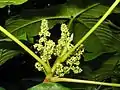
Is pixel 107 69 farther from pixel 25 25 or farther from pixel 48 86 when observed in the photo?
pixel 48 86

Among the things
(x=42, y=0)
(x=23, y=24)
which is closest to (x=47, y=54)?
(x=23, y=24)

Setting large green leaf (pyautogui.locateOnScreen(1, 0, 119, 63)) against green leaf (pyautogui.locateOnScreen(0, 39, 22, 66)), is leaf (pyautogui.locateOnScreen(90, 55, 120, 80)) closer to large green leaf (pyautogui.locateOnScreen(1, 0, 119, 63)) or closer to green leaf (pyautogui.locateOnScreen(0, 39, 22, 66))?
large green leaf (pyautogui.locateOnScreen(1, 0, 119, 63))

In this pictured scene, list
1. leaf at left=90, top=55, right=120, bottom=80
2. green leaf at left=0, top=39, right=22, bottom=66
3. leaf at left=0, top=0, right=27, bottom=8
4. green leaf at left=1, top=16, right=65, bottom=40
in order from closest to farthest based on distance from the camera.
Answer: leaf at left=0, top=0, right=27, bottom=8 → green leaf at left=0, top=39, right=22, bottom=66 → green leaf at left=1, top=16, right=65, bottom=40 → leaf at left=90, top=55, right=120, bottom=80

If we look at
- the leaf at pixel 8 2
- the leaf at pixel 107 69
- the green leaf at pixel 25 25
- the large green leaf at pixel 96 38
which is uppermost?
the leaf at pixel 8 2

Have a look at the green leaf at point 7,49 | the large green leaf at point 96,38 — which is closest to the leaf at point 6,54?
the green leaf at point 7,49

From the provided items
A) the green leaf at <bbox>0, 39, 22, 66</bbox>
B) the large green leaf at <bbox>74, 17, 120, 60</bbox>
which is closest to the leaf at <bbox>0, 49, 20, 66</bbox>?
the green leaf at <bbox>0, 39, 22, 66</bbox>

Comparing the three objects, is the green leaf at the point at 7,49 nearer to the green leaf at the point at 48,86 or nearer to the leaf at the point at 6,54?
the leaf at the point at 6,54

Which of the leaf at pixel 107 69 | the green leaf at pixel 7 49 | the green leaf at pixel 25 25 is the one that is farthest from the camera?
the leaf at pixel 107 69

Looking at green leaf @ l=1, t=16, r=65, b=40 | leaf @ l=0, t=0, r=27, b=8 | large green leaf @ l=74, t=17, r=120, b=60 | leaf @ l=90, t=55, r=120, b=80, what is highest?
leaf @ l=0, t=0, r=27, b=8

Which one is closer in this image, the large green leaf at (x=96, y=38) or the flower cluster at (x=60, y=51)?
the flower cluster at (x=60, y=51)

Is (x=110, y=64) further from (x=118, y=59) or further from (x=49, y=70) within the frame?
(x=49, y=70)

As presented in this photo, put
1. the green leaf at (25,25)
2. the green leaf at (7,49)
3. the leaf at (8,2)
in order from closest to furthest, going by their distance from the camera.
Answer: the leaf at (8,2), the green leaf at (7,49), the green leaf at (25,25)
